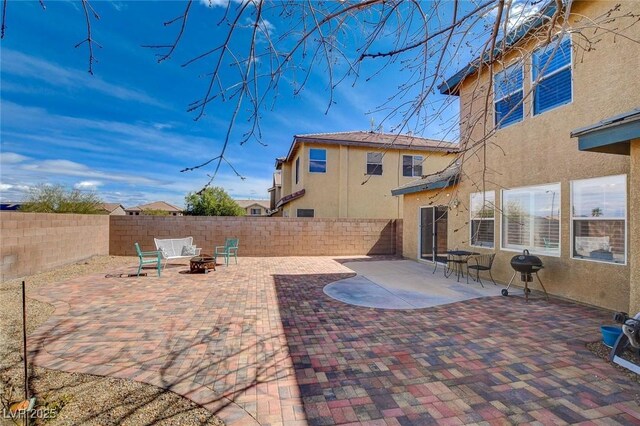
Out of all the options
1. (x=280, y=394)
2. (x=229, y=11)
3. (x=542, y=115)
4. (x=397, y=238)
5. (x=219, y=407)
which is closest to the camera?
(x=229, y=11)

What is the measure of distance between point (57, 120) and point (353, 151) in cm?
1367

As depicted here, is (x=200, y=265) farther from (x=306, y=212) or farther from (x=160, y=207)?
(x=160, y=207)

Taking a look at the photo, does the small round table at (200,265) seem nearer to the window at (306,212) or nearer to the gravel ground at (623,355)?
the window at (306,212)

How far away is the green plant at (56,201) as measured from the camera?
19750 millimetres

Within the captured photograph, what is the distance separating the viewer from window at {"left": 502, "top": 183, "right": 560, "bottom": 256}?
6457mm

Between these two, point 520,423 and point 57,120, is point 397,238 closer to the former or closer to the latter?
point 520,423

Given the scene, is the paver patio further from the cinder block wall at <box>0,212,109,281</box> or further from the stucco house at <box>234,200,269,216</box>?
the stucco house at <box>234,200,269,216</box>

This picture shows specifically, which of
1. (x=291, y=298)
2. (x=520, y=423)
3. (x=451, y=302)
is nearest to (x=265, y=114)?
(x=520, y=423)

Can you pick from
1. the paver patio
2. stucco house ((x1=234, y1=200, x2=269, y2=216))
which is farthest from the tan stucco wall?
stucco house ((x1=234, y1=200, x2=269, y2=216))

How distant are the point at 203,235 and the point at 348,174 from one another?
8.78 metres

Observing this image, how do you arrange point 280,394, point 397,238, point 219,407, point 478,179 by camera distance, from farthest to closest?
point 397,238, point 478,179, point 280,394, point 219,407

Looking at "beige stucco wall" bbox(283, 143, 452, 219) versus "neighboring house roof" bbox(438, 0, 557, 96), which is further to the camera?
"beige stucco wall" bbox(283, 143, 452, 219)

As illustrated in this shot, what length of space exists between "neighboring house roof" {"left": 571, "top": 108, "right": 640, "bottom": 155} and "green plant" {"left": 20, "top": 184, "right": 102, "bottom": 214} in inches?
1024

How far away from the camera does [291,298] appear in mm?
6562
